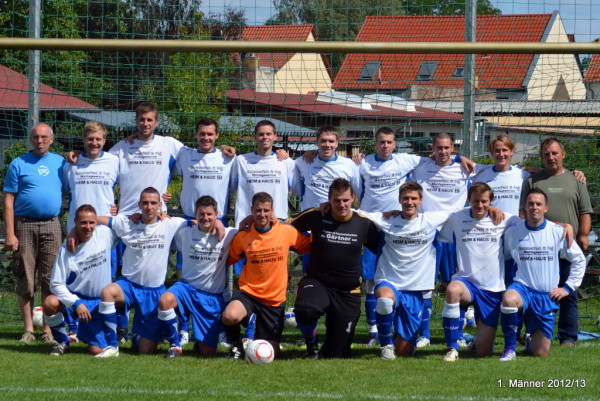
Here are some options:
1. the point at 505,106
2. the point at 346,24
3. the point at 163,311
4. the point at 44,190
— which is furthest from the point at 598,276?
the point at 44,190

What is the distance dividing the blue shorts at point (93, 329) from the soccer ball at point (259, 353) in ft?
3.98

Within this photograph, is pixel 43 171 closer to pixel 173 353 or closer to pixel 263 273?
pixel 173 353

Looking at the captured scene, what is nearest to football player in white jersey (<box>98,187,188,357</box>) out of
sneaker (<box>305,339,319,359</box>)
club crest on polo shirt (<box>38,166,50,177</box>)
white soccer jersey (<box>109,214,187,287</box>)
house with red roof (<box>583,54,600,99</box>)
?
white soccer jersey (<box>109,214,187,287</box>)

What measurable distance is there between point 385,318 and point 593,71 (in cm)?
404

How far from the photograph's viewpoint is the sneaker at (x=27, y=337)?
6938 millimetres

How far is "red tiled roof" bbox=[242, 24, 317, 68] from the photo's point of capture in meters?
9.10

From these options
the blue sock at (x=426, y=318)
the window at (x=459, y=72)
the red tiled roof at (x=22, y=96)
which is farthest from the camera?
the window at (x=459, y=72)

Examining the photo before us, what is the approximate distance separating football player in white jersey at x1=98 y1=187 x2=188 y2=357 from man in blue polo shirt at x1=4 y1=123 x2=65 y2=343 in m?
0.69

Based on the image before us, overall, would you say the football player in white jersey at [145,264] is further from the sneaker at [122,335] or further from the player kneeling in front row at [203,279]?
the sneaker at [122,335]

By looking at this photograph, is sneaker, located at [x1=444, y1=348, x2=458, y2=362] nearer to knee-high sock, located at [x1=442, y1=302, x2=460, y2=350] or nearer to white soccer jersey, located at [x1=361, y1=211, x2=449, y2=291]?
knee-high sock, located at [x1=442, y1=302, x2=460, y2=350]

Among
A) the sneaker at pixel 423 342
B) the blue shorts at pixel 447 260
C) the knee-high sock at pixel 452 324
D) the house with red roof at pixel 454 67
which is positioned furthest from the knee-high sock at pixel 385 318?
the house with red roof at pixel 454 67

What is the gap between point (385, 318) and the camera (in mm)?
6164

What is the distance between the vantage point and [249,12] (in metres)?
8.64

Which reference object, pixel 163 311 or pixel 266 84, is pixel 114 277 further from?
pixel 266 84
